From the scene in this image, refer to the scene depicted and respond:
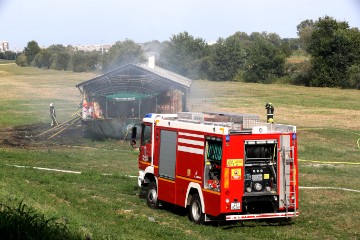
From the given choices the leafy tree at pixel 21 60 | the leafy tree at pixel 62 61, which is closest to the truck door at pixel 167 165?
the leafy tree at pixel 62 61

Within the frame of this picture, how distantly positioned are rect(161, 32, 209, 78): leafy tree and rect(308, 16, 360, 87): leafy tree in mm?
14049

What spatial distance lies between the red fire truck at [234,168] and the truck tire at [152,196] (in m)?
1.10

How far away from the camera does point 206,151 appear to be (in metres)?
18.4

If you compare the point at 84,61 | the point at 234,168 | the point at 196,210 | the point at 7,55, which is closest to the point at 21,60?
the point at 7,55

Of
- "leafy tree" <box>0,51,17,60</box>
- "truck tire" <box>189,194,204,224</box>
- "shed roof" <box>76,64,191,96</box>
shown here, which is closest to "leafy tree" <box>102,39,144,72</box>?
"shed roof" <box>76,64,191,96</box>

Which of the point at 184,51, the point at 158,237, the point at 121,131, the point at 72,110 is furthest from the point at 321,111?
the point at 158,237

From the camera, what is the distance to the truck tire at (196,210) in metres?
18.5

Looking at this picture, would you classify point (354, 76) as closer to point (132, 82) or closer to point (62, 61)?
point (62, 61)

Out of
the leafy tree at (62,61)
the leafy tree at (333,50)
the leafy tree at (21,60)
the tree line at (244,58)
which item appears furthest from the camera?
the leafy tree at (21,60)

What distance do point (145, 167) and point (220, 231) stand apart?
470 cm

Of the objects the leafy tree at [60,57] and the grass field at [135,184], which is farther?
the leafy tree at [60,57]

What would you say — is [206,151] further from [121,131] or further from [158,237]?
[121,131]

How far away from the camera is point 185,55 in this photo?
73500 mm

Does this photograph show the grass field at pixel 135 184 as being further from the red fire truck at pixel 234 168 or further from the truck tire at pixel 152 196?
the red fire truck at pixel 234 168
